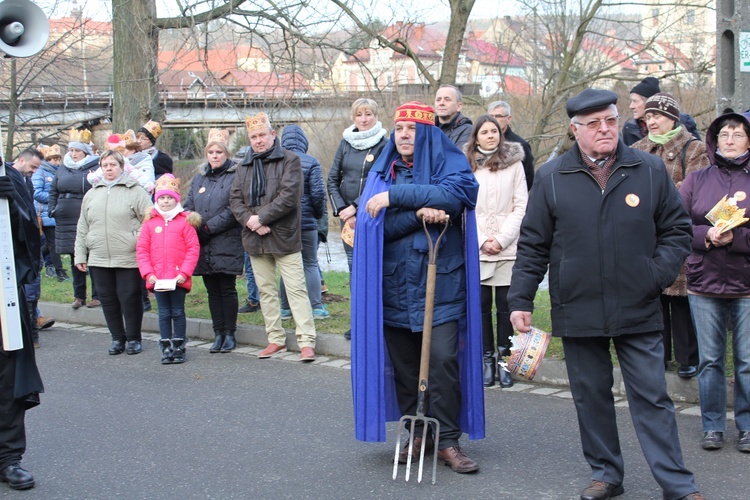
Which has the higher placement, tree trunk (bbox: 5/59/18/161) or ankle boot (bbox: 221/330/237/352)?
tree trunk (bbox: 5/59/18/161)

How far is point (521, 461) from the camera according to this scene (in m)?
5.50

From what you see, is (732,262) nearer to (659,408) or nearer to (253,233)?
(659,408)

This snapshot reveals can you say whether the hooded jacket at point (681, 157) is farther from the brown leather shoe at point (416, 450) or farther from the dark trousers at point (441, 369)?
the brown leather shoe at point (416, 450)

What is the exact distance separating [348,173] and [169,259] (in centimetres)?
191

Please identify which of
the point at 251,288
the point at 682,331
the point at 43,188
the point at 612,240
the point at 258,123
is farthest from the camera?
the point at 43,188

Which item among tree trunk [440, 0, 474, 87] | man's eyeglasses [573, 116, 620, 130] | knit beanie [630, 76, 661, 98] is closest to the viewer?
man's eyeglasses [573, 116, 620, 130]

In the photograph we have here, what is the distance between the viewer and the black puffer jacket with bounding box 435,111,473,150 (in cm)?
783

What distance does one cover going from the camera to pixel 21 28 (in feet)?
17.7

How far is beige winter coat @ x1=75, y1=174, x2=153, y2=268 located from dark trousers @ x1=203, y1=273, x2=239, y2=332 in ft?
2.78

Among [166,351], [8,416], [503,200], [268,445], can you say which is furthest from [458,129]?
[8,416]

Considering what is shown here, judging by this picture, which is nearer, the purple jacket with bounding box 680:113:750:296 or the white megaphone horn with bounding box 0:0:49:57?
the white megaphone horn with bounding box 0:0:49:57

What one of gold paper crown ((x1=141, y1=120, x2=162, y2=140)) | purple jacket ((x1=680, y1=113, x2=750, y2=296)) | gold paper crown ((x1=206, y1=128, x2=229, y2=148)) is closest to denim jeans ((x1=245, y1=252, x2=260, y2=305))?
gold paper crown ((x1=206, y1=128, x2=229, y2=148))

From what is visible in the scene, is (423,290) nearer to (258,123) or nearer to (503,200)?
(503,200)

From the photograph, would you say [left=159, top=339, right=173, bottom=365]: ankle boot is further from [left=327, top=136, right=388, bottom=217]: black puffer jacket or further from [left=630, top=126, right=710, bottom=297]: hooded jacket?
A: [left=630, top=126, right=710, bottom=297]: hooded jacket
